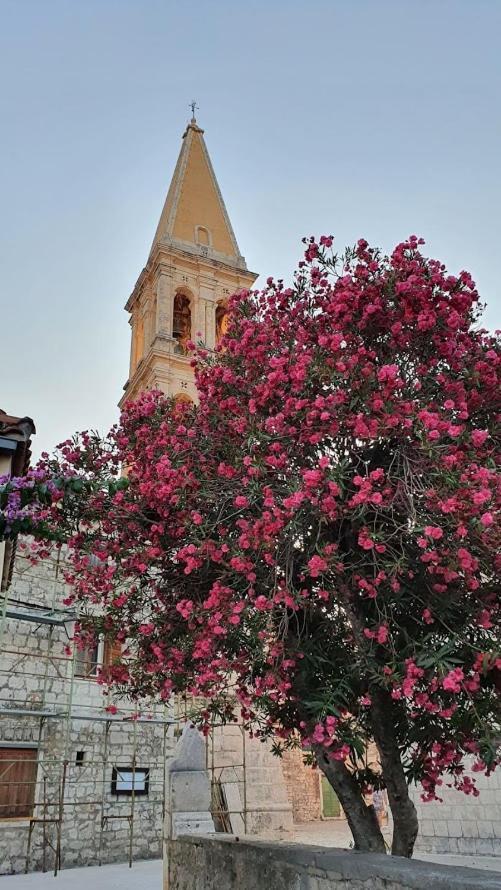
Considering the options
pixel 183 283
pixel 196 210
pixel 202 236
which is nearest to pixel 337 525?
pixel 183 283

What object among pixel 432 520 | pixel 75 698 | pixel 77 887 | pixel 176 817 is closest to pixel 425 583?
pixel 432 520

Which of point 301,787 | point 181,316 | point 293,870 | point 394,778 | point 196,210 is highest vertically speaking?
point 196,210

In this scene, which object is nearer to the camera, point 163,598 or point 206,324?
point 163,598

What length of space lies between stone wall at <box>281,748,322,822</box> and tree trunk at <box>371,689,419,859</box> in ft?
53.2

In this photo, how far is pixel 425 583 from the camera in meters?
5.07

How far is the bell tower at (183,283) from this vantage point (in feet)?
81.9

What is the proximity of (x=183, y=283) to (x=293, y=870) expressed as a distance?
24.6m

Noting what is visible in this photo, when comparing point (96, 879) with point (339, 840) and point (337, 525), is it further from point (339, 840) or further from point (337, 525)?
point (337, 525)

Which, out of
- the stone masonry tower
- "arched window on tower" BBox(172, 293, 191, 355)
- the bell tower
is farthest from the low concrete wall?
"arched window on tower" BBox(172, 293, 191, 355)

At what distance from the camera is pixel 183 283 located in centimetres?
2708

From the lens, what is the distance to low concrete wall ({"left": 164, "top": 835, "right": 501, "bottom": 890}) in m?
3.68

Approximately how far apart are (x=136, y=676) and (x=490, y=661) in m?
3.64

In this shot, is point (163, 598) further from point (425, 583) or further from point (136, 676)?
point (425, 583)

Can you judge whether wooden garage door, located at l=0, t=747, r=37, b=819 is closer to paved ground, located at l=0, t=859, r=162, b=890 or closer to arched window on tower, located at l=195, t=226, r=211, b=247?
paved ground, located at l=0, t=859, r=162, b=890
